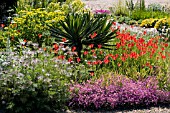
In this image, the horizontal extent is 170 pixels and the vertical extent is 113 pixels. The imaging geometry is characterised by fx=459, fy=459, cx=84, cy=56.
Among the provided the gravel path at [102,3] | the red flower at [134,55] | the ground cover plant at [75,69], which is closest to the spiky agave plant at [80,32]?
the ground cover plant at [75,69]

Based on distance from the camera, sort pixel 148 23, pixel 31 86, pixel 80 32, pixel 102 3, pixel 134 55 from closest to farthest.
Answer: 1. pixel 31 86
2. pixel 134 55
3. pixel 80 32
4. pixel 148 23
5. pixel 102 3

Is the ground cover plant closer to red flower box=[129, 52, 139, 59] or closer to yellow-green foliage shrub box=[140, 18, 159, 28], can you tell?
red flower box=[129, 52, 139, 59]

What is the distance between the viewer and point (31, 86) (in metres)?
5.97

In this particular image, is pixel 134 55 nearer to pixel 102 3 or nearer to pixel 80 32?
pixel 80 32

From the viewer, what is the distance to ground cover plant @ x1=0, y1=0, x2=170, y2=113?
20.0 ft

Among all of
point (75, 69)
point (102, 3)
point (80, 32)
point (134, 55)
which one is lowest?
point (75, 69)

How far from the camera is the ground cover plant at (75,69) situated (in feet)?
20.0

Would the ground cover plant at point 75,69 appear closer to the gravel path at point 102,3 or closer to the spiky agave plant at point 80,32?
the spiky agave plant at point 80,32

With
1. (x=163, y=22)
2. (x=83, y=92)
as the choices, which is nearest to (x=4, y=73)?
(x=83, y=92)

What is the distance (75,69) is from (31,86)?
4.20 ft

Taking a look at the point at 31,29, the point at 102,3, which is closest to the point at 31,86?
the point at 31,29

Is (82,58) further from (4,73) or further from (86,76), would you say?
(4,73)

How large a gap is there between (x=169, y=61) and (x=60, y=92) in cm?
231

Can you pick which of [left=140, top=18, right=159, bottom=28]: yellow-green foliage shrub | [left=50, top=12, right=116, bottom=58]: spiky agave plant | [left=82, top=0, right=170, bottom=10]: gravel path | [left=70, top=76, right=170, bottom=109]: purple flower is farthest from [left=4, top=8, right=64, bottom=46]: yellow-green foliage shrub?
[left=82, top=0, right=170, bottom=10]: gravel path
